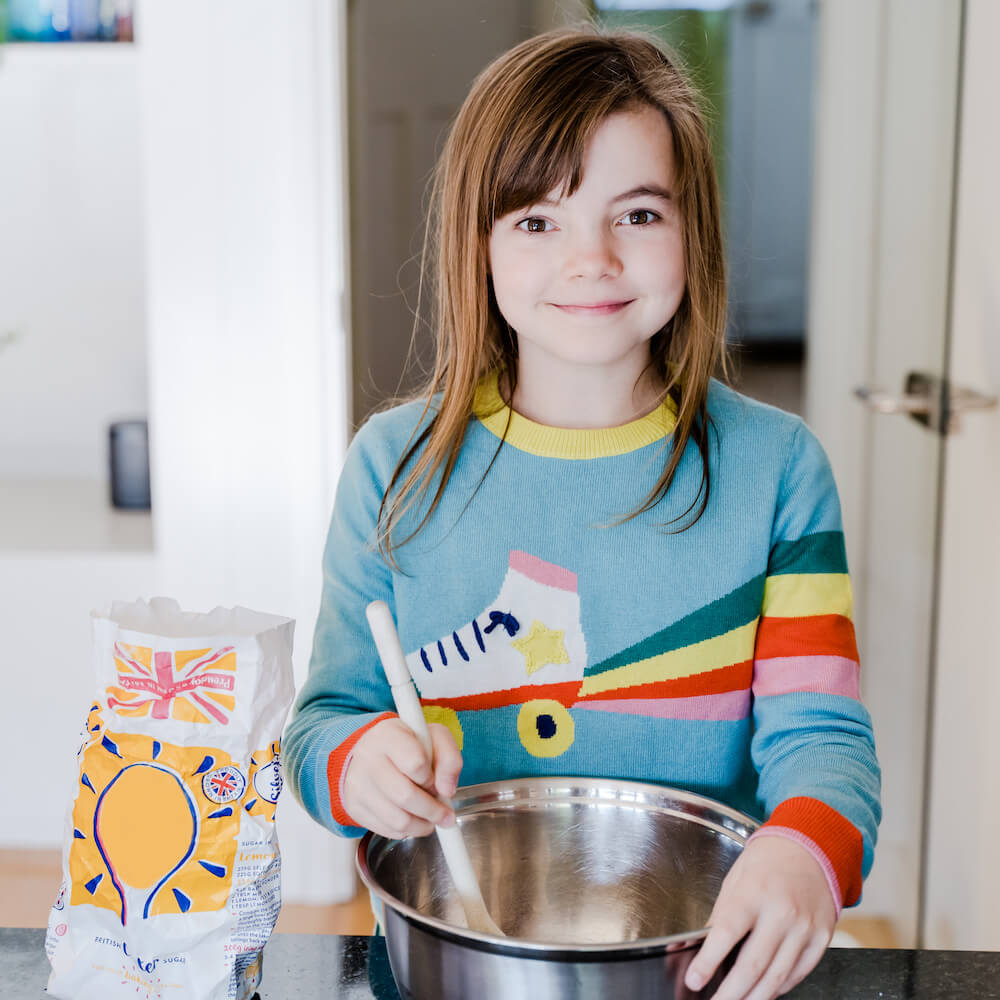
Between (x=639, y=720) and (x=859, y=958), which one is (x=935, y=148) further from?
(x=859, y=958)

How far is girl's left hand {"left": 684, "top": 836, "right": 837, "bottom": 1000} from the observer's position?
53 cm

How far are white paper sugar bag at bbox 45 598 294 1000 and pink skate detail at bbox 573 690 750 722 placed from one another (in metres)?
0.38

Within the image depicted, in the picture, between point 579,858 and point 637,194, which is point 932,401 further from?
point 579,858

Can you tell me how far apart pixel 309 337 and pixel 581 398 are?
99 centimetres

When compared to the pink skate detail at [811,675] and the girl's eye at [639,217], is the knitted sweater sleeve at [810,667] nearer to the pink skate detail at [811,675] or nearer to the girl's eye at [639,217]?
the pink skate detail at [811,675]

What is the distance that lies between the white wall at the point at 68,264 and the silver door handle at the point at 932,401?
1381mm

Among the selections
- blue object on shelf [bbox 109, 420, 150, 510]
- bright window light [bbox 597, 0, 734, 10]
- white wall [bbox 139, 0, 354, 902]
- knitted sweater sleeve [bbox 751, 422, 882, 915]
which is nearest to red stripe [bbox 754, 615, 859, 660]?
knitted sweater sleeve [bbox 751, 422, 882, 915]

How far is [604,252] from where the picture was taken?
2.65 feet

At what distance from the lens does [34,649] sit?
1.96 meters

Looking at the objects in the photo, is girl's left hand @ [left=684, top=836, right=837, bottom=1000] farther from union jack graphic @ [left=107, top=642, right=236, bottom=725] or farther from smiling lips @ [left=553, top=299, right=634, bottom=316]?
smiling lips @ [left=553, top=299, right=634, bottom=316]

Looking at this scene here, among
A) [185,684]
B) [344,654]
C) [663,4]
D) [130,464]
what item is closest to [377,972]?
[185,684]

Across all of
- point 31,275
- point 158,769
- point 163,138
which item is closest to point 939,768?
point 158,769

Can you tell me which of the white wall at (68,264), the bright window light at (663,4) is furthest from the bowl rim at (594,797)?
the bright window light at (663,4)

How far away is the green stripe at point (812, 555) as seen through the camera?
881 mm
